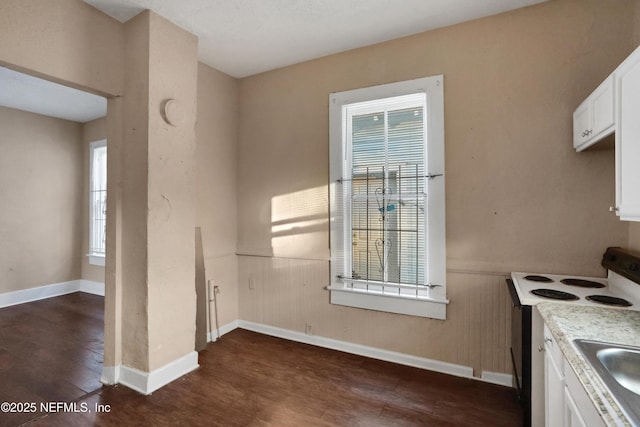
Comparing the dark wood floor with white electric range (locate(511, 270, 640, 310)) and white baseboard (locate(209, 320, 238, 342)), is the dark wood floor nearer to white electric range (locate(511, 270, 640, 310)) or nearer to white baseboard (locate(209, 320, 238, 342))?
white baseboard (locate(209, 320, 238, 342))

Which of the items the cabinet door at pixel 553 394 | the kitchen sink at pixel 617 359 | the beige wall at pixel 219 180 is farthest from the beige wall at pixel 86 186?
the kitchen sink at pixel 617 359

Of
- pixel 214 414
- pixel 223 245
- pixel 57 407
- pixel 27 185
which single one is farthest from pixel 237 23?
pixel 27 185

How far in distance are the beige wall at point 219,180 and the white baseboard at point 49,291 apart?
2.80 metres

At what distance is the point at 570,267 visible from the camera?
7.06 feet

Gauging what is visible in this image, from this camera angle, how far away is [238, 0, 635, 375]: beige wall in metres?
2.11

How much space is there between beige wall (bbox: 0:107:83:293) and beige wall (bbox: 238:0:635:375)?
13.8 ft

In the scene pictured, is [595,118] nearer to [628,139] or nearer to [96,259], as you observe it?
[628,139]

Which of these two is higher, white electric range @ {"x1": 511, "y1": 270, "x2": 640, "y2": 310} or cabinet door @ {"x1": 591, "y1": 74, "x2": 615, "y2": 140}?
cabinet door @ {"x1": 591, "y1": 74, "x2": 615, "y2": 140}

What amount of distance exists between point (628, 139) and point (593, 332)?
2.79 feet

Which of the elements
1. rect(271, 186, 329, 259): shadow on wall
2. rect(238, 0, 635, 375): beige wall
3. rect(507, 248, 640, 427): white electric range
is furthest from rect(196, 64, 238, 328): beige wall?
rect(507, 248, 640, 427): white electric range

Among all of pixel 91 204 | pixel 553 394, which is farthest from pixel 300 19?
pixel 91 204

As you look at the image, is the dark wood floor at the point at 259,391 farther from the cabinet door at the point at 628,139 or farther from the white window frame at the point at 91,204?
the white window frame at the point at 91,204

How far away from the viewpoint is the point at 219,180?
130 inches

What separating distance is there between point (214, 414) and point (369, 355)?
140 centimetres
